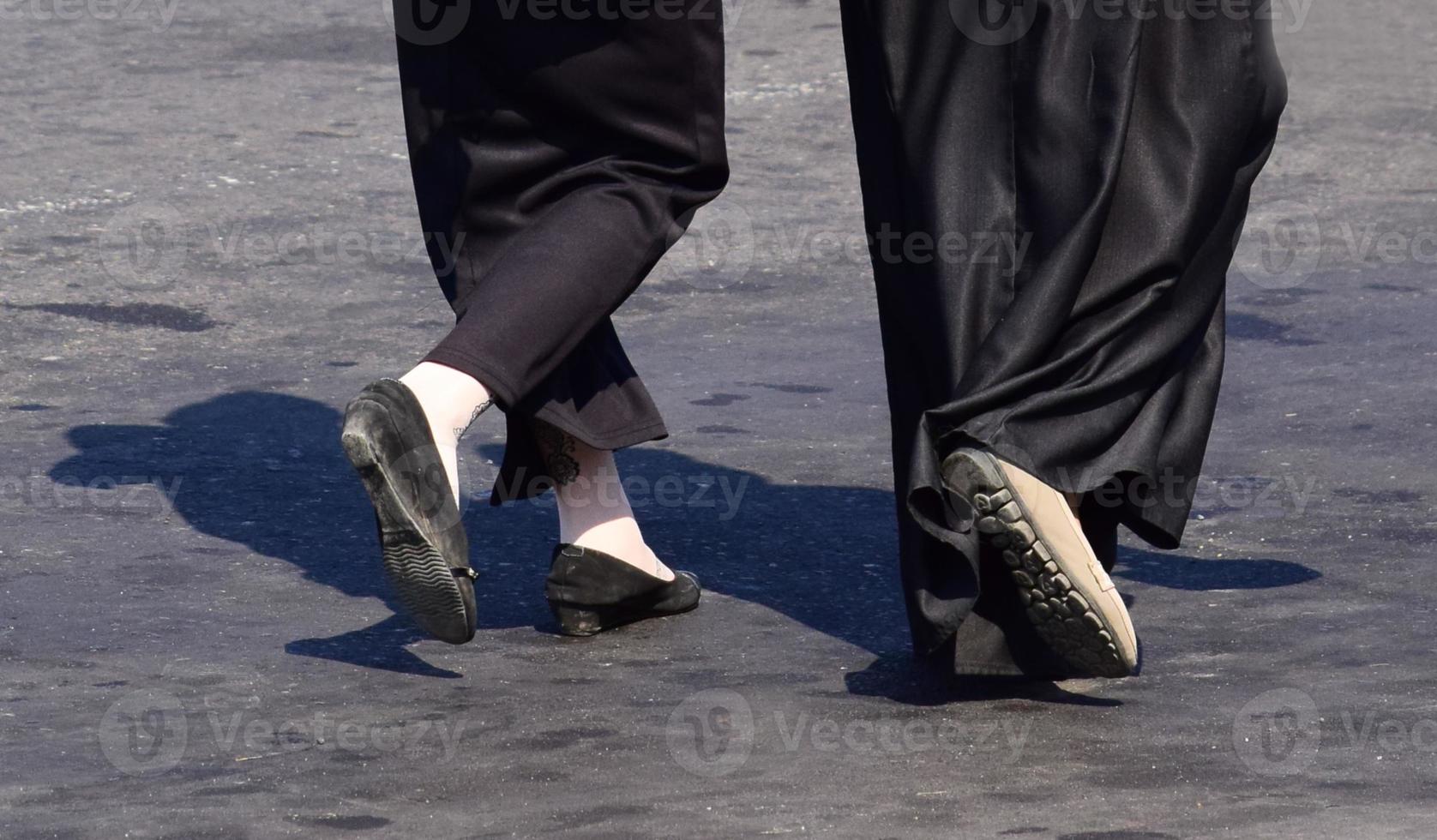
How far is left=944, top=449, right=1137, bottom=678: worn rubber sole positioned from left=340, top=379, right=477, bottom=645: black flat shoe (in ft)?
2.02

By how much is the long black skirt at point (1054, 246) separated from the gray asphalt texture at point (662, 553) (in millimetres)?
241

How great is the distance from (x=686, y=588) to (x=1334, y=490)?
4.02ft

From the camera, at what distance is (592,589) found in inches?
132

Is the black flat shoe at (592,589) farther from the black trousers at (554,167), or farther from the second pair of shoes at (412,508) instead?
the second pair of shoes at (412,508)

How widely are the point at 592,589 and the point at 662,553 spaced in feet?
1.42

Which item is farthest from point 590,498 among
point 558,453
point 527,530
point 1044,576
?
point 1044,576

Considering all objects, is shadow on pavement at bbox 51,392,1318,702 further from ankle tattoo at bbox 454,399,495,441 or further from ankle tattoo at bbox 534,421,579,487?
ankle tattoo at bbox 454,399,495,441

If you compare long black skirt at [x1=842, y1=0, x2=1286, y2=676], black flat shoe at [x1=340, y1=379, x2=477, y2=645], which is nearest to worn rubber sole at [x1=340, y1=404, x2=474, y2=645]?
black flat shoe at [x1=340, y1=379, x2=477, y2=645]

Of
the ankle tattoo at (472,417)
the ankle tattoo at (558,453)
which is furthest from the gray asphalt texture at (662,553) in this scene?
the ankle tattoo at (472,417)

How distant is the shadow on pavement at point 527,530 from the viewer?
133 inches

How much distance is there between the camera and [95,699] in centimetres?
300

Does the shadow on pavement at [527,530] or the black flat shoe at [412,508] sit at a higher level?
the black flat shoe at [412,508]

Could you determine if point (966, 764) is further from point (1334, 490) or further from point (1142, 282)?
point (1334, 490)

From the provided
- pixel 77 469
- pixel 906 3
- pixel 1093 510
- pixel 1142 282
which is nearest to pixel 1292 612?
pixel 1093 510
